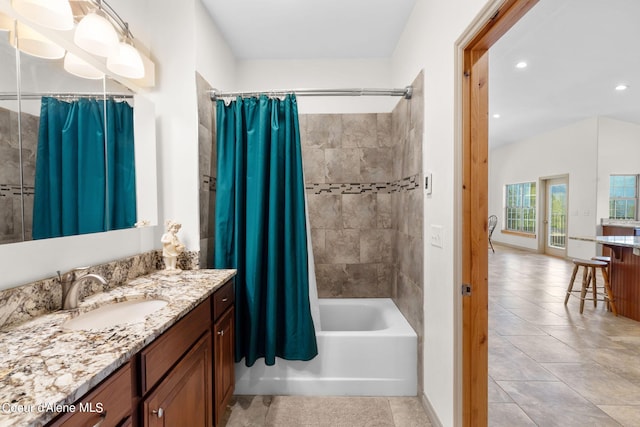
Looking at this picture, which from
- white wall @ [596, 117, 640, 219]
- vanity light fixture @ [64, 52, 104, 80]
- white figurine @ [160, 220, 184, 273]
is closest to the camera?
vanity light fixture @ [64, 52, 104, 80]

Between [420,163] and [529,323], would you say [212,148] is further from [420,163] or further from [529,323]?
[529,323]

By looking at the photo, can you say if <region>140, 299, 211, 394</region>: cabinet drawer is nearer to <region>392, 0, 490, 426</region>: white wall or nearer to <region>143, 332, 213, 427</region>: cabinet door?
<region>143, 332, 213, 427</region>: cabinet door

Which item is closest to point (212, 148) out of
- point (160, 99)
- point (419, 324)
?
point (160, 99)

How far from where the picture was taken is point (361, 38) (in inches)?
92.8

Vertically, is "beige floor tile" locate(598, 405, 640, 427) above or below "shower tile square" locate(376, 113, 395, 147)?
below

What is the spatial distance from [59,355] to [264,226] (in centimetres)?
126

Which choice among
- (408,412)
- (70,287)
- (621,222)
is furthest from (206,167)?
(621,222)

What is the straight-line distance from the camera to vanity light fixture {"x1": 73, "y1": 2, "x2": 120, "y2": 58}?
134 centimetres

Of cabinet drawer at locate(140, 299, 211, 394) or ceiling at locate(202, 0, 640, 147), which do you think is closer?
cabinet drawer at locate(140, 299, 211, 394)

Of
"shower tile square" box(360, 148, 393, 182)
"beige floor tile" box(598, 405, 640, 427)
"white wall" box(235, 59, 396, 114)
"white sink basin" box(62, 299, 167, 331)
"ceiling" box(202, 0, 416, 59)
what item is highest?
"ceiling" box(202, 0, 416, 59)

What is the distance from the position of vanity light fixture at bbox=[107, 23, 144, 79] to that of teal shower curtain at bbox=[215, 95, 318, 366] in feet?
1.69

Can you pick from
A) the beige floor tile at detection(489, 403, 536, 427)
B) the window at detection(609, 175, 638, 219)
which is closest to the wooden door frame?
the beige floor tile at detection(489, 403, 536, 427)

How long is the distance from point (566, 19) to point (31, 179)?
3.94 meters

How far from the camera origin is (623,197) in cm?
574
